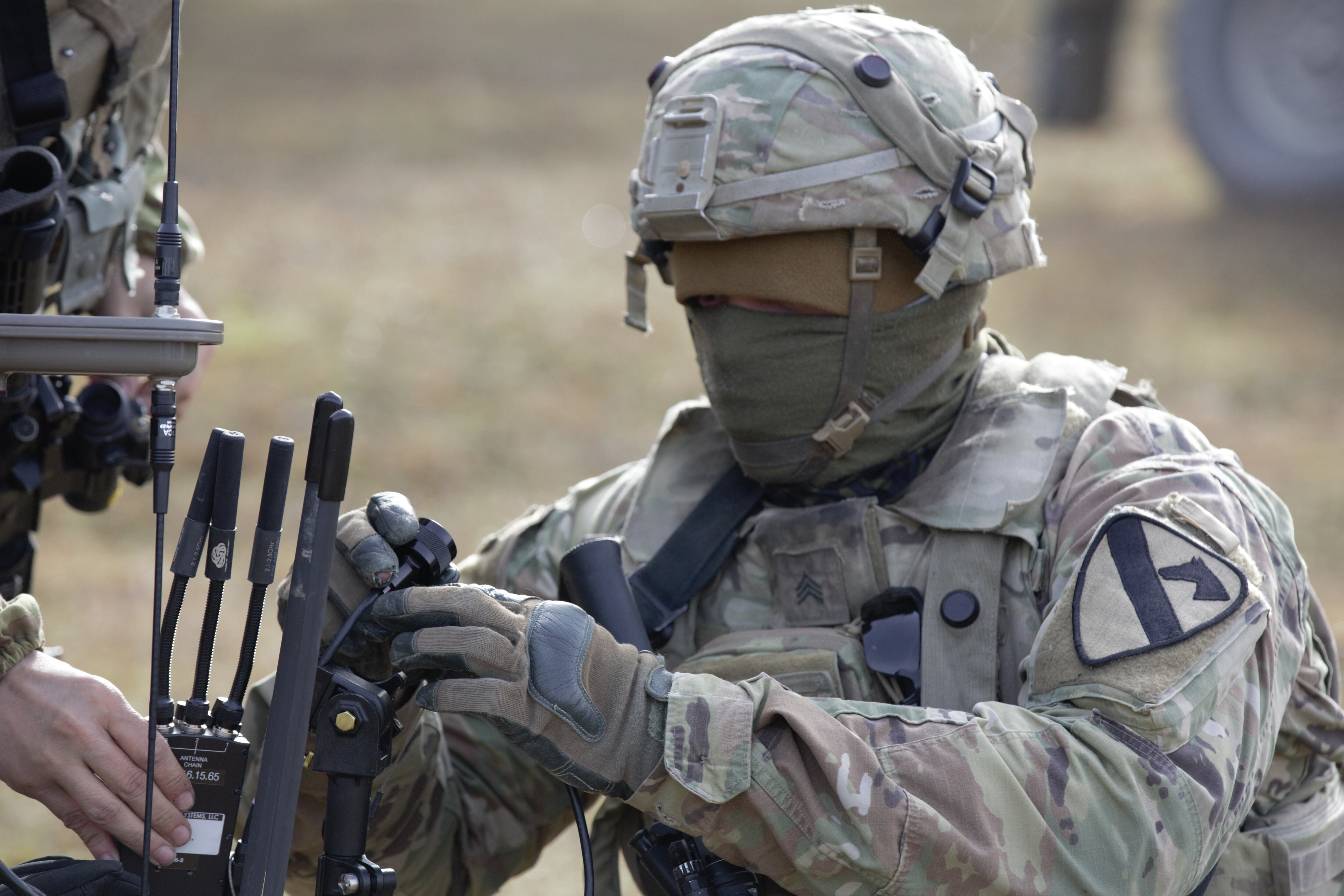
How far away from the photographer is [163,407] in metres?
1.99

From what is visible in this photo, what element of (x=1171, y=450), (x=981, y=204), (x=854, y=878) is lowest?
(x=854, y=878)

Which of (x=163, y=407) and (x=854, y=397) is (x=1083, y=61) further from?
(x=163, y=407)

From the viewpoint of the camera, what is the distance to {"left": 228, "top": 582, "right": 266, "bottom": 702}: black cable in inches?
82.1

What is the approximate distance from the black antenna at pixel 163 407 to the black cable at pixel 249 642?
126 mm

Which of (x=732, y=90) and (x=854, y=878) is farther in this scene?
(x=732, y=90)

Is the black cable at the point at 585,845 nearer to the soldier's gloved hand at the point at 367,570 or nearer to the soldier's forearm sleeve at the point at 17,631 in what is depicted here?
the soldier's gloved hand at the point at 367,570

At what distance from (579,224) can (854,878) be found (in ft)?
32.7

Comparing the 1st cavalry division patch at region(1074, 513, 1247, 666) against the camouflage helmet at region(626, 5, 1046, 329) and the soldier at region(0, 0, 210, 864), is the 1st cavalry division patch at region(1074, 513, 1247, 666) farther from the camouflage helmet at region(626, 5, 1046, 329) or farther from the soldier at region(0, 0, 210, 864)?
the soldier at region(0, 0, 210, 864)

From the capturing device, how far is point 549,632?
2215 millimetres

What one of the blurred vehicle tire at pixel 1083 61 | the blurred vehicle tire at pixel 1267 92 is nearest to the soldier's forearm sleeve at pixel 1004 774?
the blurred vehicle tire at pixel 1267 92

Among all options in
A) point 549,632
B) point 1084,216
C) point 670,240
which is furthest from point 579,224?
point 549,632

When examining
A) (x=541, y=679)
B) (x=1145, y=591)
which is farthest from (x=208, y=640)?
(x=1145, y=591)

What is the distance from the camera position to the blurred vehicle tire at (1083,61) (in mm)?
14703

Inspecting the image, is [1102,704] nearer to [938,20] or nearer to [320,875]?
[320,875]
